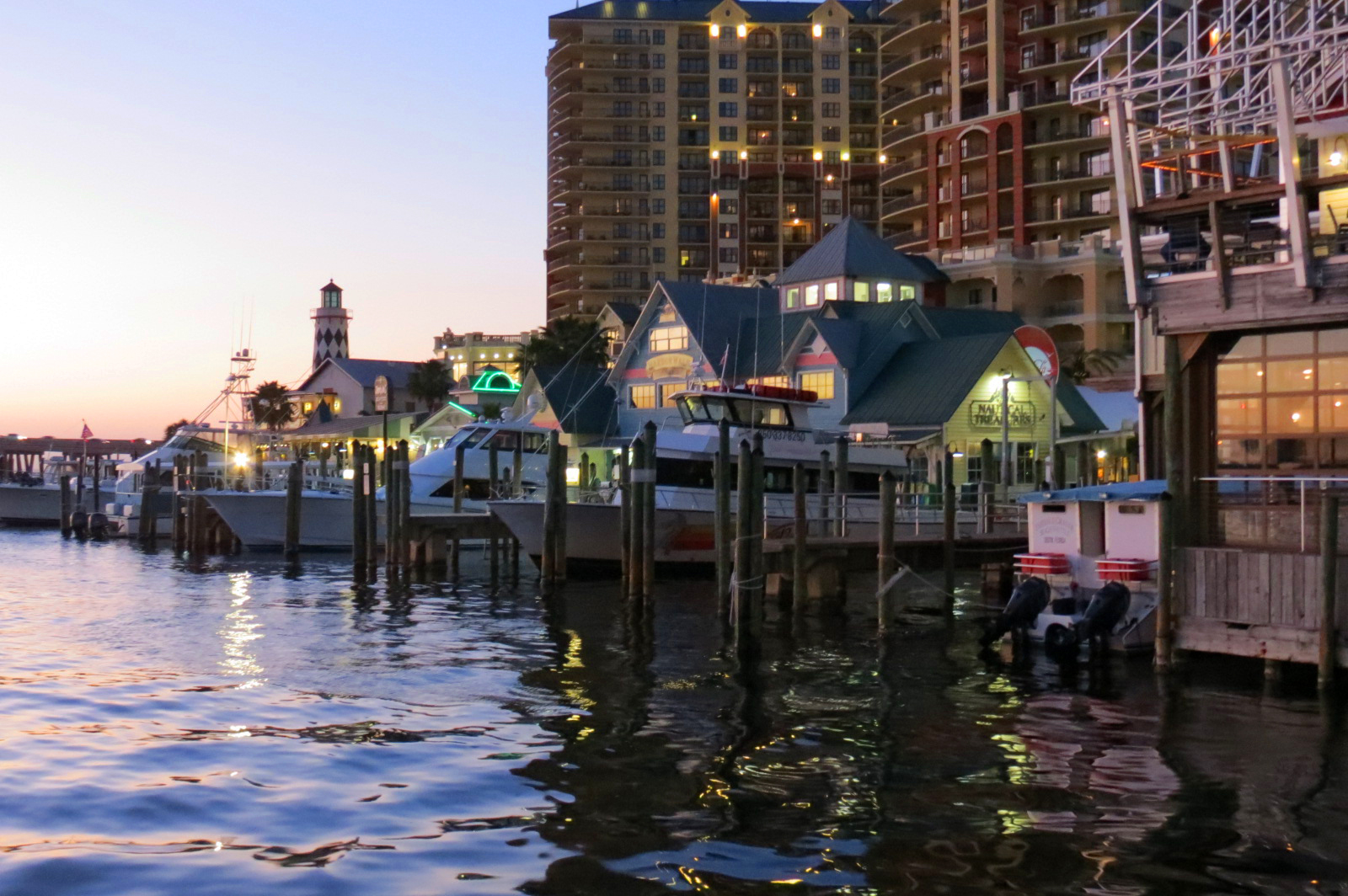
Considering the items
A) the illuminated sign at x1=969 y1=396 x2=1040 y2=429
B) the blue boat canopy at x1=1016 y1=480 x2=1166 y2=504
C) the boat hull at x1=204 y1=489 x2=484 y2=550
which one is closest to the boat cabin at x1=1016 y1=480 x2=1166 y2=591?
the blue boat canopy at x1=1016 y1=480 x2=1166 y2=504

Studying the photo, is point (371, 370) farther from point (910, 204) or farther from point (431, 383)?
point (910, 204)

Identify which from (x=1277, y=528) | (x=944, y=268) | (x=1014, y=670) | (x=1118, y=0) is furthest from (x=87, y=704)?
(x=1118, y=0)

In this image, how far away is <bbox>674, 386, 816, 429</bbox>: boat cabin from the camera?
38125 mm

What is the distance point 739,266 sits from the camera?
113 meters

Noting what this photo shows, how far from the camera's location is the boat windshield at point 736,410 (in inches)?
1503

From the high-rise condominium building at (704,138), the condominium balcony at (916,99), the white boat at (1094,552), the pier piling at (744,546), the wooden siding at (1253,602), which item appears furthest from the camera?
the high-rise condominium building at (704,138)

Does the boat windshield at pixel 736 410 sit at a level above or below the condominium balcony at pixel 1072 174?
below

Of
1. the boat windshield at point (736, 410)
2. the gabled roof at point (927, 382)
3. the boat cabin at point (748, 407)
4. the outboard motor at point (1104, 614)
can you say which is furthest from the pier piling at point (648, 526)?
the gabled roof at point (927, 382)

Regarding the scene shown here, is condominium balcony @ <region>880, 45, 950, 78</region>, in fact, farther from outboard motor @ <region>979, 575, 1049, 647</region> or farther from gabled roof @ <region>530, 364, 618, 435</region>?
outboard motor @ <region>979, 575, 1049, 647</region>

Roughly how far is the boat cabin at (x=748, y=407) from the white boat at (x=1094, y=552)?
1563 centimetres

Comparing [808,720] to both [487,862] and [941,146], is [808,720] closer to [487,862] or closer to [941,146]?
[487,862]

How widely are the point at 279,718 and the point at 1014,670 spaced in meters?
11.0

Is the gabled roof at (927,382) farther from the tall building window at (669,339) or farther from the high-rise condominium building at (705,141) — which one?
the high-rise condominium building at (705,141)

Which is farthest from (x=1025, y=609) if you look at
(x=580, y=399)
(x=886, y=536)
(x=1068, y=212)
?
(x=1068, y=212)
